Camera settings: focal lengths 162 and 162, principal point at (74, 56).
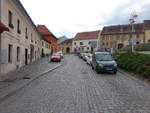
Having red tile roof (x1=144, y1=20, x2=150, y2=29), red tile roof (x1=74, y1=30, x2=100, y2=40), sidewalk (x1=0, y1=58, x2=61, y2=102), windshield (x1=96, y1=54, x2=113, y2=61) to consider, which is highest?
red tile roof (x1=144, y1=20, x2=150, y2=29)

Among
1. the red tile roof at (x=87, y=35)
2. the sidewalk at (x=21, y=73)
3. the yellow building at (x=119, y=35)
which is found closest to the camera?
the sidewalk at (x=21, y=73)

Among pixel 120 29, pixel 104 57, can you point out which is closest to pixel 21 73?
pixel 104 57

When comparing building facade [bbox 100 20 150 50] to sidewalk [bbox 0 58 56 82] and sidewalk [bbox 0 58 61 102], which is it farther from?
sidewalk [bbox 0 58 61 102]

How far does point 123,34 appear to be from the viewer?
65.6 metres

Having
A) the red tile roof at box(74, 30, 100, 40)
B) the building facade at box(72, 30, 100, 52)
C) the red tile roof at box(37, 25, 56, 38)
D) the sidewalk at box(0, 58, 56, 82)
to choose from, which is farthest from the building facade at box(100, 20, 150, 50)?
the sidewalk at box(0, 58, 56, 82)

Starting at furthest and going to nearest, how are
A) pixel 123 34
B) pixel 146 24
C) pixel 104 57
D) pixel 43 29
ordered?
1. pixel 123 34
2. pixel 43 29
3. pixel 146 24
4. pixel 104 57

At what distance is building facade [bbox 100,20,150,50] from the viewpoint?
60.2 meters

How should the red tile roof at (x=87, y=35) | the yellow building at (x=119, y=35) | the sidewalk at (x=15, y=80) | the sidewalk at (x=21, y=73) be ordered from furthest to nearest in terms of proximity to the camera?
1. the red tile roof at (x=87, y=35)
2. the yellow building at (x=119, y=35)
3. the sidewalk at (x=21, y=73)
4. the sidewalk at (x=15, y=80)

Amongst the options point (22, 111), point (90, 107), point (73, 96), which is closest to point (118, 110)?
point (90, 107)

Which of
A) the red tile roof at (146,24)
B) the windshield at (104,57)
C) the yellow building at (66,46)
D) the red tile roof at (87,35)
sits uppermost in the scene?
the red tile roof at (146,24)

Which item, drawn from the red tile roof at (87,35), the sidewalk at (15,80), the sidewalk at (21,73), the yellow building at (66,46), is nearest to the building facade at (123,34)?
the red tile roof at (87,35)

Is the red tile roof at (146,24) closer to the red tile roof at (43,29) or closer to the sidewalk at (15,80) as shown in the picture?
the red tile roof at (43,29)

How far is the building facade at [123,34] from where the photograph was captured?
198ft

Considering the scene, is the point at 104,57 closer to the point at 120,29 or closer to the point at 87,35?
the point at 120,29
